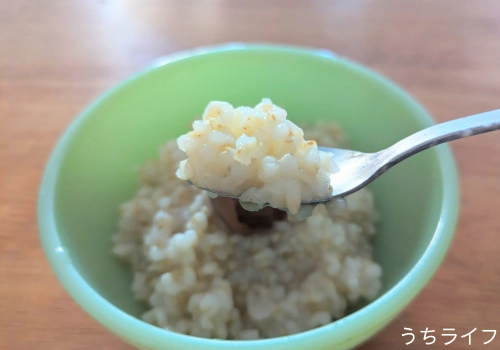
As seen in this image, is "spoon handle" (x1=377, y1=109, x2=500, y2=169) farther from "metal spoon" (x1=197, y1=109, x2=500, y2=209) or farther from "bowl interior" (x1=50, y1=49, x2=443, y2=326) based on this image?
"bowl interior" (x1=50, y1=49, x2=443, y2=326)

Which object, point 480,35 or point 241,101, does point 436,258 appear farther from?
point 480,35

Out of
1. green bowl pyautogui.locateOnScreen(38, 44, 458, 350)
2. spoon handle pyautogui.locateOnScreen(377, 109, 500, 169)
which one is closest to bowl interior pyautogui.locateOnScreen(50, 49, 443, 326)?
green bowl pyautogui.locateOnScreen(38, 44, 458, 350)

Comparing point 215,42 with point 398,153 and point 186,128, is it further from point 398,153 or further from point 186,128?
point 398,153

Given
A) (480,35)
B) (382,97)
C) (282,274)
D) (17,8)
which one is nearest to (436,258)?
(282,274)

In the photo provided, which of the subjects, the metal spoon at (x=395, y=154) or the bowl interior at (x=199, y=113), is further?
the bowl interior at (x=199, y=113)

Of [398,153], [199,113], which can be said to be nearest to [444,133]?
[398,153]

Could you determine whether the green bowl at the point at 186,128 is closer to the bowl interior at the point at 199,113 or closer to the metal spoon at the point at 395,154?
the bowl interior at the point at 199,113

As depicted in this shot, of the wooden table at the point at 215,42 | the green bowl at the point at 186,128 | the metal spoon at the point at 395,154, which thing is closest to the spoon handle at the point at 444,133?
the metal spoon at the point at 395,154

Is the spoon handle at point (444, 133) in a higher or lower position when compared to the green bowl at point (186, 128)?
higher
